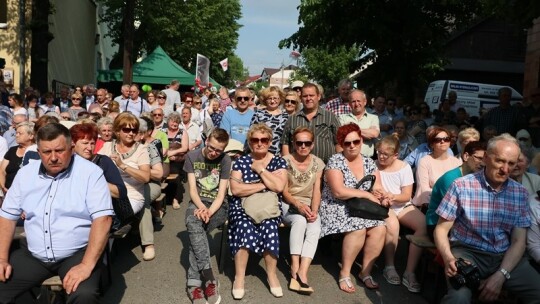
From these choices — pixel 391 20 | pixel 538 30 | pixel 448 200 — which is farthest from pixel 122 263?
pixel 538 30

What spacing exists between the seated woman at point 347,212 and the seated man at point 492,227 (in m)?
1.04

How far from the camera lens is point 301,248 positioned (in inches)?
193

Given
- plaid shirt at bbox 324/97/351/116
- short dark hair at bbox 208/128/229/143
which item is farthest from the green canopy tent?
short dark hair at bbox 208/128/229/143

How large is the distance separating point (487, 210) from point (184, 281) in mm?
2869

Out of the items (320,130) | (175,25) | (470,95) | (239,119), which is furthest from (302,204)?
(175,25)

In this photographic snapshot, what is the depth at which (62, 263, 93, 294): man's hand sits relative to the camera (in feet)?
11.3

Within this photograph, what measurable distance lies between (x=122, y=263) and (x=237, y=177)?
1.66 meters

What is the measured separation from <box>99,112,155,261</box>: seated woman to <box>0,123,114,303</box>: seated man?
5.17ft

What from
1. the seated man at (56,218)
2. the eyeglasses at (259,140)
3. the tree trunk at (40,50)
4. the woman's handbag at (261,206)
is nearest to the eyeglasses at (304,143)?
the eyeglasses at (259,140)

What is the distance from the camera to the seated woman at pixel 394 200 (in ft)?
17.0

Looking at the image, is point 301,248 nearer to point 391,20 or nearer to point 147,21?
point 391,20

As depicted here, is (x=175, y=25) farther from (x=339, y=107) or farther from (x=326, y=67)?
(x=339, y=107)

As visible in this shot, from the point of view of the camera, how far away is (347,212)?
4988 millimetres

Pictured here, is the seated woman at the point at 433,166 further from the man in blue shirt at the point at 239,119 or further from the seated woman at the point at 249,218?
the man in blue shirt at the point at 239,119
